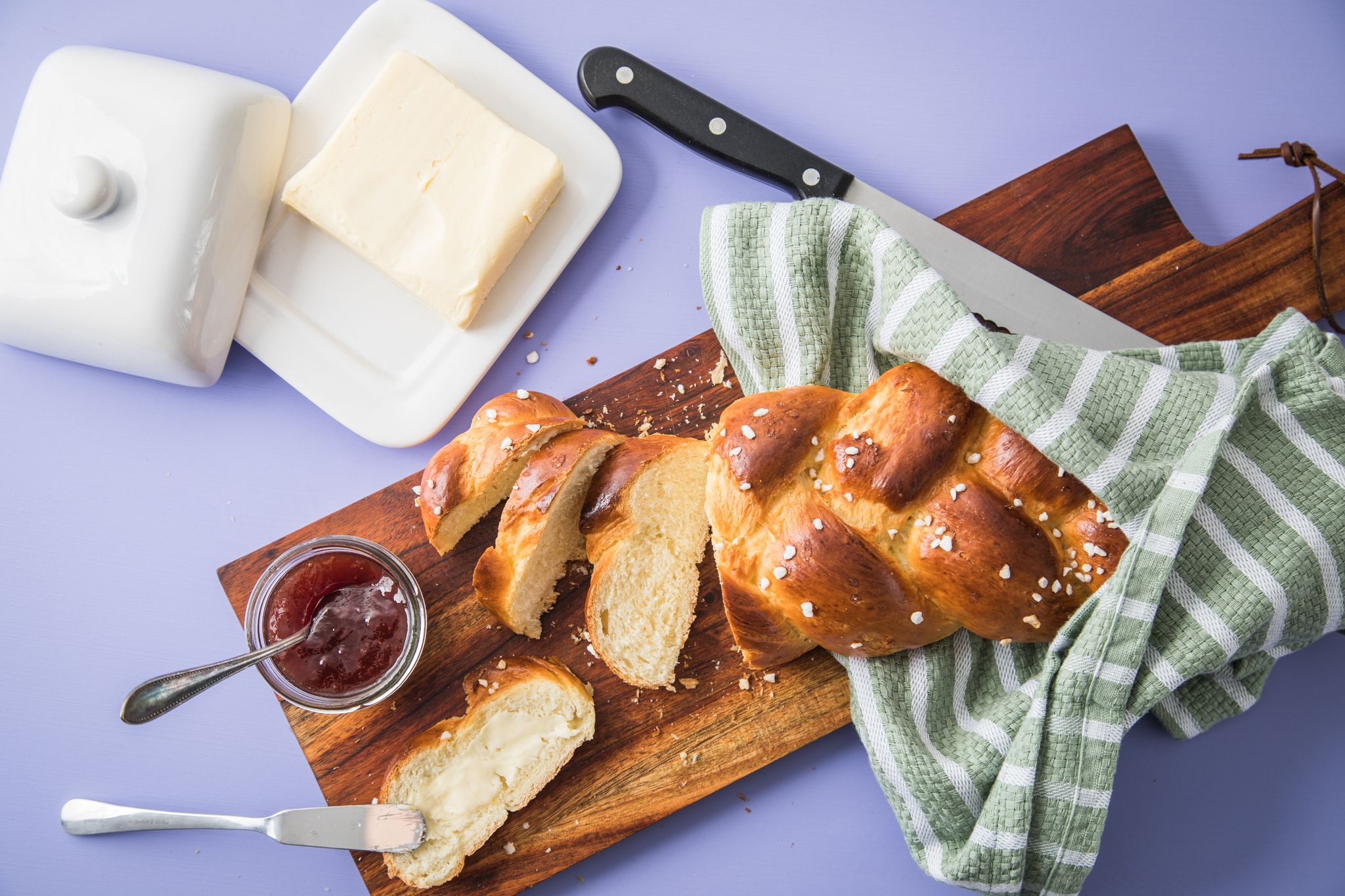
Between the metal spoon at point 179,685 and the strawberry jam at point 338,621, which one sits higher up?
the strawberry jam at point 338,621

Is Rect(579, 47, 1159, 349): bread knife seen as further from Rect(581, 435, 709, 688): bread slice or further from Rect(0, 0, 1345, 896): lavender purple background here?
Rect(581, 435, 709, 688): bread slice

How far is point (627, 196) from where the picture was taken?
7.93 feet

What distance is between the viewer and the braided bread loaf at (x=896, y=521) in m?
1.76

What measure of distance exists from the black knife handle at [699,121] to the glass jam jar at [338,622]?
1351mm

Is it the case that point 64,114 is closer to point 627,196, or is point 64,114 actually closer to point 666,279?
point 627,196

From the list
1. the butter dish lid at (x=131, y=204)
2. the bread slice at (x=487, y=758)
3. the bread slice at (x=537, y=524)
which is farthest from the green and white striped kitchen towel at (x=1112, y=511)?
the butter dish lid at (x=131, y=204)

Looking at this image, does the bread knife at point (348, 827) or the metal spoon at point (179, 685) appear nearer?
the metal spoon at point (179, 685)

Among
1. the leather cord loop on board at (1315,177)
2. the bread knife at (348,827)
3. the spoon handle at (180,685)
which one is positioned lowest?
the bread knife at (348,827)

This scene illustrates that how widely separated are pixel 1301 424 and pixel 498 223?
1938 mm

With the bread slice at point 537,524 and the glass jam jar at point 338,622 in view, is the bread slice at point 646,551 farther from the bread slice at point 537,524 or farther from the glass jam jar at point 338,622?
the glass jam jar at point 338,622

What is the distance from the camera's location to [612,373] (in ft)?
7.78

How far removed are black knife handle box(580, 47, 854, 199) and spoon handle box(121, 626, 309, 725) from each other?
162cm

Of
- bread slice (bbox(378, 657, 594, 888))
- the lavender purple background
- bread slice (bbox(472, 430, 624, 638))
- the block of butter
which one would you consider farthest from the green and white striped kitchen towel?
bread slice (bbox(378, 657, 594, 888))

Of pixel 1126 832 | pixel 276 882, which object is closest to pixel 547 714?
pixel 276 882
